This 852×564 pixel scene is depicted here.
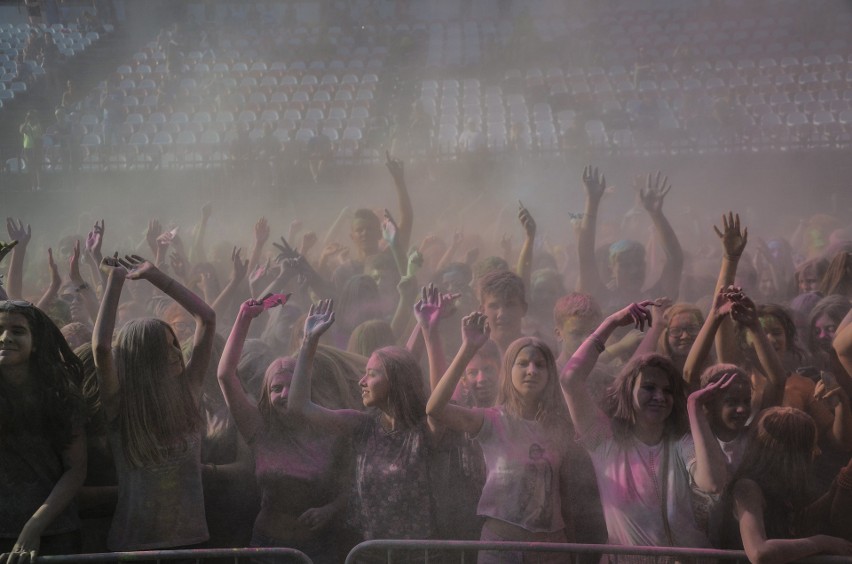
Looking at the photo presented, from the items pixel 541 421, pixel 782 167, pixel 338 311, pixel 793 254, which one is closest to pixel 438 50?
pixel 782 167

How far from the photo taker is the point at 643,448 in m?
2.42

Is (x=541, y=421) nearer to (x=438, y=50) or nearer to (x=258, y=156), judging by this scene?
(x=258, y=156)

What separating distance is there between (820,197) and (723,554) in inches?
298

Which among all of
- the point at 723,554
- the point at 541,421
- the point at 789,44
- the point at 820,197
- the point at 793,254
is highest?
the point at 789,44

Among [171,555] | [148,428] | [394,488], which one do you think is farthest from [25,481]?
[394,488]

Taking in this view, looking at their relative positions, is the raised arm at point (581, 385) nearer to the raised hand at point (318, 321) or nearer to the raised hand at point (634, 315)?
the raised hand at point (634, 315)

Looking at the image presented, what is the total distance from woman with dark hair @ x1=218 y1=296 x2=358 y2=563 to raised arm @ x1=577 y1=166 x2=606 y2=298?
73.1 inches

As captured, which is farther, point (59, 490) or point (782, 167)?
point (782, 167)

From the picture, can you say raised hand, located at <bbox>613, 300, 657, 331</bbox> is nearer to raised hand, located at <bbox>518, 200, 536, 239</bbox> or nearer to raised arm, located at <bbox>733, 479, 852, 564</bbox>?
raised arm, located at <bbox>733, 479, 852, 564</bbox>

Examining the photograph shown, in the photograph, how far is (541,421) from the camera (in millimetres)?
2539

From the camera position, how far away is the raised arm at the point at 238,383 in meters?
2.65

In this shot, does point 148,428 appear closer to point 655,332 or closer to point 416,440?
point 416,440

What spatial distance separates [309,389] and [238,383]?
22 centimetres

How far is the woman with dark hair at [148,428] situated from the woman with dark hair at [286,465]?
154 mm
